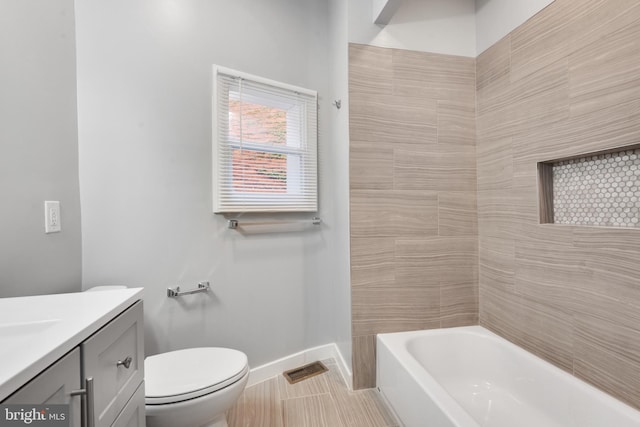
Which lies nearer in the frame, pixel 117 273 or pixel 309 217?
pixel 117 273

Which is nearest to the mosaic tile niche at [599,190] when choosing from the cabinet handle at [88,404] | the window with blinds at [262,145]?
the window with blinds at [262,145]

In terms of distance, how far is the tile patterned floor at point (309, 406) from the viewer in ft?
4.92

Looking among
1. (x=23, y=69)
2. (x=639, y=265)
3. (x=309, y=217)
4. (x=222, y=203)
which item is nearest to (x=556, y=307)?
(x=639, y=265)

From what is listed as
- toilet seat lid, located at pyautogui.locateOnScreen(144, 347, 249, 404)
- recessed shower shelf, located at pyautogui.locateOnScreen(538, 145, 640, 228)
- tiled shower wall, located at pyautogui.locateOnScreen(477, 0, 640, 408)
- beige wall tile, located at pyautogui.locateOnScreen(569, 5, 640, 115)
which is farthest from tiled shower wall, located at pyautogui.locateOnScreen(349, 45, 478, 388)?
toilet seat lid, located at pyautogui.locateOnScreen(144, 347, 249, 404)

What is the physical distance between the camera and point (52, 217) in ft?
4.08

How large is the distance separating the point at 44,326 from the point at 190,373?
78 cm

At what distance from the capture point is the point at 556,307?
1.40 m

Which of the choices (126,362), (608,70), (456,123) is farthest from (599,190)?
(126,362)

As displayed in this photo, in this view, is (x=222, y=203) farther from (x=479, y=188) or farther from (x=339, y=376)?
(x=479, y=188)

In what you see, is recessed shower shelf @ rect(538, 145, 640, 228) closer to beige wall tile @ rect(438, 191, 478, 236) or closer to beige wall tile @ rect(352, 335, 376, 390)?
beige wall tile @ rect(438, 191, 478, 236)

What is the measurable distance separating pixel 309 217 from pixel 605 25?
5.89 ft

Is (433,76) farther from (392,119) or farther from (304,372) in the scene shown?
(304,372)

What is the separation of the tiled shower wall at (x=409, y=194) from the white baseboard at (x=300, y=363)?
0.61ft

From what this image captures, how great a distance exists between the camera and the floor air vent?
6.21 ft
